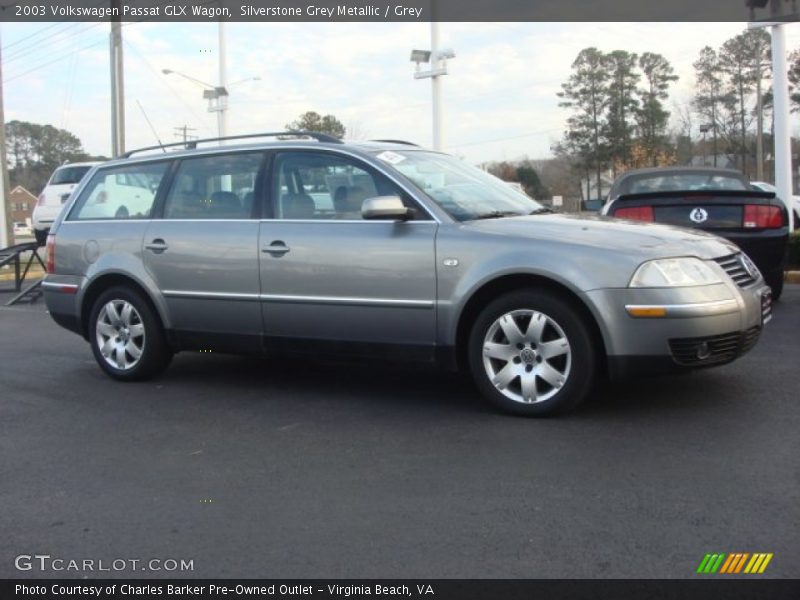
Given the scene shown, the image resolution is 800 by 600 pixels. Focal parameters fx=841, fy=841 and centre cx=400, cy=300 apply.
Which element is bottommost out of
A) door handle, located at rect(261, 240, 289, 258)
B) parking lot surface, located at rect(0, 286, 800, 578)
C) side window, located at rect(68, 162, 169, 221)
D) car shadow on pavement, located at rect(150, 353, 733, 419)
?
parking lot surface, located at rect(0, 286, 800, 578)

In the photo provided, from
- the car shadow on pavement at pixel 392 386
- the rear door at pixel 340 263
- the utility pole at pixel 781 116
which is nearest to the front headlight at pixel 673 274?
the car shadow on pavement at pixel 392 386

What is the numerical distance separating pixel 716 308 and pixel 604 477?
129 cm

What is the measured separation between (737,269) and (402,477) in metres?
2.41

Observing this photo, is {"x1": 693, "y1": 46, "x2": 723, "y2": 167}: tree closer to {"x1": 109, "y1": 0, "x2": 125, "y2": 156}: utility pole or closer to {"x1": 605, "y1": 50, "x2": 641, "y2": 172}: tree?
{"x1": 605, "y1": 50, "x2": 641, "y2": 172}: tree

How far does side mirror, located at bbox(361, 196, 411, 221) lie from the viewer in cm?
498

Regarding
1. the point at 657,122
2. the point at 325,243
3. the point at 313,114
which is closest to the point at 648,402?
the point at 325,243

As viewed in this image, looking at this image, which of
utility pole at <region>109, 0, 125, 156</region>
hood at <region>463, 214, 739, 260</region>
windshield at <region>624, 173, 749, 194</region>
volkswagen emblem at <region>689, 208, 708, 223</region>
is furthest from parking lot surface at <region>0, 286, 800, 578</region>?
utility pole at <region>109, 0, 125, 156</region>

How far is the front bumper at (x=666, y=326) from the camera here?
448 cm

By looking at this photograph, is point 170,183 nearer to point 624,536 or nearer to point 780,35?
point 624,536

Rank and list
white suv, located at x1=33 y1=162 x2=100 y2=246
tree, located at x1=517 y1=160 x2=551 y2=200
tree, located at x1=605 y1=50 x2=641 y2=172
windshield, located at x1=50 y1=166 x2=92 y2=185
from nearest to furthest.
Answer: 1. white suv, located at x1=33 y1=162 x2=100 y2=246
2. windshield, located at x1=50 y1=166 x2=92 y2=185
3. tree, located at x1=517 y1=160 x2=551 y2=200
4. tree, located at x1=605 y1=50 x2=641 y2=172

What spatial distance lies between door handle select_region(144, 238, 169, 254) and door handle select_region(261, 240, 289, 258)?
36.4 inches

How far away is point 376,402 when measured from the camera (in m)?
5.51

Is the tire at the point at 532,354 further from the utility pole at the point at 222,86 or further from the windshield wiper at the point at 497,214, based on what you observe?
the utility pole at the point at 222,86

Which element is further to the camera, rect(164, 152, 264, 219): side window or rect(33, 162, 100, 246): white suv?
rect(33, 162, 100, 246): white suv
